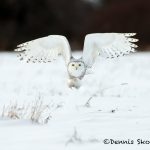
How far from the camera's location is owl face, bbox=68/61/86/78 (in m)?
6.61

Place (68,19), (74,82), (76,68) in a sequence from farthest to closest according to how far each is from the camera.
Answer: (68,19) → (74,82) → (76,68)

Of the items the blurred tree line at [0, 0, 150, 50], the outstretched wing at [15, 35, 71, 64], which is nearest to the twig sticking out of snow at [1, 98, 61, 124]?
the outstretched wing at [15, 35, 71, 64]

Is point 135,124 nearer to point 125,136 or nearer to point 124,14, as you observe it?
point 125,136

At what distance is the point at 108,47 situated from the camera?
6961 mm

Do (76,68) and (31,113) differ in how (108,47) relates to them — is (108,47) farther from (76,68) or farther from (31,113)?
(31,113)

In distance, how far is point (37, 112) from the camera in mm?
6102

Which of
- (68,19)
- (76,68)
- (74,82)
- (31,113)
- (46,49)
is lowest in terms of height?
(31,113)

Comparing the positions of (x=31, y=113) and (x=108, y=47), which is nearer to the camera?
(x=31, y=113)

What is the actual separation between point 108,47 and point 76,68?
535 mm

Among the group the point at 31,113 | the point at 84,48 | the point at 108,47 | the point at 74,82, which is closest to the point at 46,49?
the point at 84,48

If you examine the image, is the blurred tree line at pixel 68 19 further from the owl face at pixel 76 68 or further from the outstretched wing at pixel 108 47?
the owl face at pixel 76 68

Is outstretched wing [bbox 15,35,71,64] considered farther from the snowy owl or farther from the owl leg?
the owl leg

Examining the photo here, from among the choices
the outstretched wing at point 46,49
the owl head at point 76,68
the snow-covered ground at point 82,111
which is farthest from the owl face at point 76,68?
the snow-covered ground at point 82,111

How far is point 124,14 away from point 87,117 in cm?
2219
